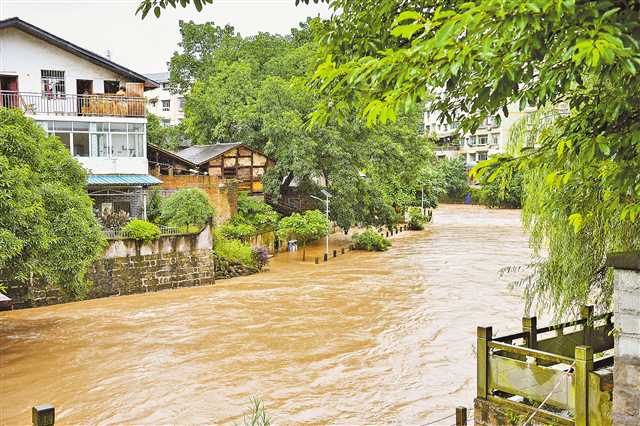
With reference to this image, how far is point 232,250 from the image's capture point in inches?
1082

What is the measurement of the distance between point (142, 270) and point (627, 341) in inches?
776

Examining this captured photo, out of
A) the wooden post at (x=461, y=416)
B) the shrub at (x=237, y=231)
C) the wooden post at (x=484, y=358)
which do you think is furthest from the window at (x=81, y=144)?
the wooden post at (x=484, y=358)

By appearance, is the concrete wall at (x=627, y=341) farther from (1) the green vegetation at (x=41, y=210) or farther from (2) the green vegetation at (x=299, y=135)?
(2) the green vegetation at (x=299, y=135)

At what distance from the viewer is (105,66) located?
28.6 metres

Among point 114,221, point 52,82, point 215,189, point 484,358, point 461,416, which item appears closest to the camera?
point 484,358

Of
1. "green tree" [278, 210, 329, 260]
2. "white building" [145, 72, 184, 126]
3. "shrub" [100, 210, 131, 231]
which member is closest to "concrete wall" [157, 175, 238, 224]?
"green tree" [278, 210, 329, 260]

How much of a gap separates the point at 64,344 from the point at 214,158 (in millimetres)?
20601

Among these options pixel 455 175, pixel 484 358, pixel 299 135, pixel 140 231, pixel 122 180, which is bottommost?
pixel 484 358

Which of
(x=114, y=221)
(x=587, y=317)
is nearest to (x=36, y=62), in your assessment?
(x=114, y=221)

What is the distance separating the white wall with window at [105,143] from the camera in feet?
87.2

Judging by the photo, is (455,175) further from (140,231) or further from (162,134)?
(140,231)

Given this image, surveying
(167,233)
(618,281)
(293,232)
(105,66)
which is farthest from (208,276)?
(618,281)

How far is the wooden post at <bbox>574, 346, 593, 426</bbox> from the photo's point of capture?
267 inches

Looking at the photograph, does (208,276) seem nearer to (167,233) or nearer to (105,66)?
(167,233)
